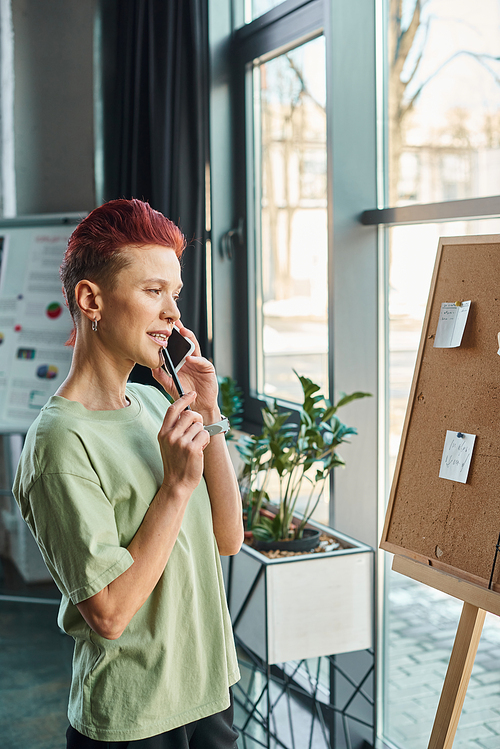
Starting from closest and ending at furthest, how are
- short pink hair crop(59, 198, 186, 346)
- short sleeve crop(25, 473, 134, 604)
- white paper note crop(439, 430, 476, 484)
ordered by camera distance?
short sleeve crop(25, 473, 134, 604) < short pink hair crop(59, 198, 186, 346) < white paper note crop(439, 430, 476, 484)

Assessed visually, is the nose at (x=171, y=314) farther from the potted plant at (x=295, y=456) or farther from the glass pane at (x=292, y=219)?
the glass pane at (x=292, y=219)

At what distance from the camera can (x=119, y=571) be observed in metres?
1.03

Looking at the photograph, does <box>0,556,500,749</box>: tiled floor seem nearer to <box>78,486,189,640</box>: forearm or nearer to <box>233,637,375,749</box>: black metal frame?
<box>233,637,375,749</box>: black metal frame

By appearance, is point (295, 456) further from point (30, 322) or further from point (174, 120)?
point (30, 322)

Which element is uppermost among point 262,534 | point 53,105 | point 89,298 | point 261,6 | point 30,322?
point 261,6

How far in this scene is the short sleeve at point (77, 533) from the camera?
102 cm

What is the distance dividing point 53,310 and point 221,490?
2368 mm

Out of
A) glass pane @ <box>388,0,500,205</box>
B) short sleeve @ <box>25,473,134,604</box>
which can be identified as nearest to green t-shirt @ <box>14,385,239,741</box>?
short sleeve @ <box>25,473,134,604</box>

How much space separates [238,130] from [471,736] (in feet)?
7.57

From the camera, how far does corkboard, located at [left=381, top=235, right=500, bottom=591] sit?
1351mm

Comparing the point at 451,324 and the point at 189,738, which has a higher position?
the point at 451,324

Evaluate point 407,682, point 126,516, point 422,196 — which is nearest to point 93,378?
point 126,516

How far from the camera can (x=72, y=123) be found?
11.8 feet

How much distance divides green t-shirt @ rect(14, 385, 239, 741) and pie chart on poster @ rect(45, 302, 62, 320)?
7.66 feet
